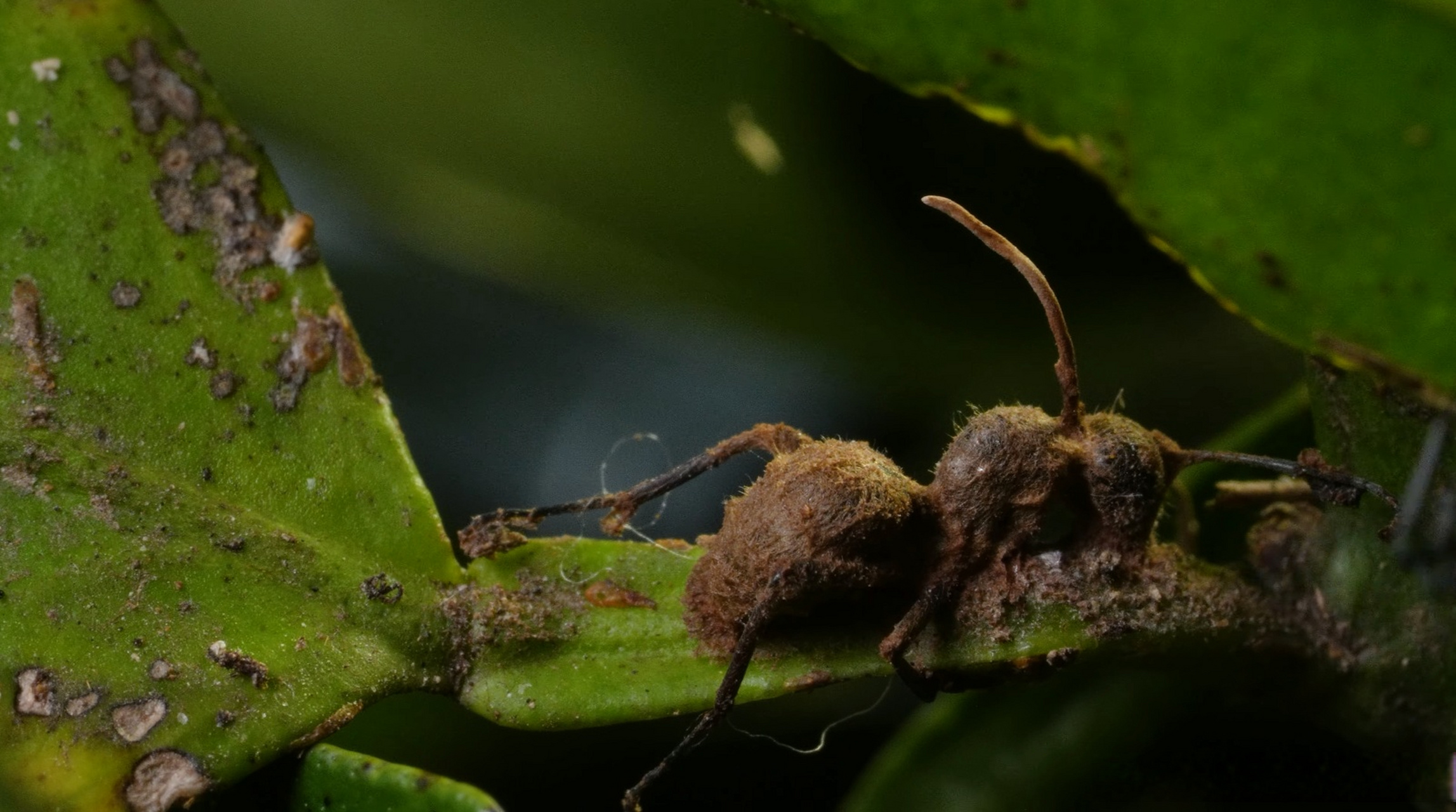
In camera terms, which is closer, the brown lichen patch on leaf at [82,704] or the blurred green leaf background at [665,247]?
the brown lichen patch on leaf at [82,704]

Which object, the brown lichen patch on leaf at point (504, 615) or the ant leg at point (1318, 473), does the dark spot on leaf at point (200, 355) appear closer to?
the brown lichen patch on leaf at point (504, 615)

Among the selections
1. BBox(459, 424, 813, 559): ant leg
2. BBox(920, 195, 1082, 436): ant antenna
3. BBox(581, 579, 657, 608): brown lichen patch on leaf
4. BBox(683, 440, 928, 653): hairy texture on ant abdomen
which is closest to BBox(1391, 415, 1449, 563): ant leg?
BBox(920, 195, 1082, 436): ant antenna

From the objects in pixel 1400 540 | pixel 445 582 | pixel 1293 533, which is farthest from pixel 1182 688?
pixel 445 582

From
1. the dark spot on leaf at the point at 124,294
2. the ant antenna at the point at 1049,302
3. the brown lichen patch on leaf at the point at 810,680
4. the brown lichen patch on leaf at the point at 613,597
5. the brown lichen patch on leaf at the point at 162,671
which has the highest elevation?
the ant antenna at the point at 1049,302

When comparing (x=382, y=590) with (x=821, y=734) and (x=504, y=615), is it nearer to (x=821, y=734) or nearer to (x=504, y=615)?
(x=504, y=615)

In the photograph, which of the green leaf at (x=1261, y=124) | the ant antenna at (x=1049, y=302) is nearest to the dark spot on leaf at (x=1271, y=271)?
the green leaf at (x=1261, y=124)

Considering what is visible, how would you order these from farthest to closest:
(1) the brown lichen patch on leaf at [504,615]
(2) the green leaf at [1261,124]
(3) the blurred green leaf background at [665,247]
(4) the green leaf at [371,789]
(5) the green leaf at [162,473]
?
(3) the blurred green leaf background at [665,247]
(1) the brown lichen patch on leaf at [504,615]
(5) the green leaf at [162,473]
(4) the green leaf at [371,789]
(2) the green leaf at [1261,124]
